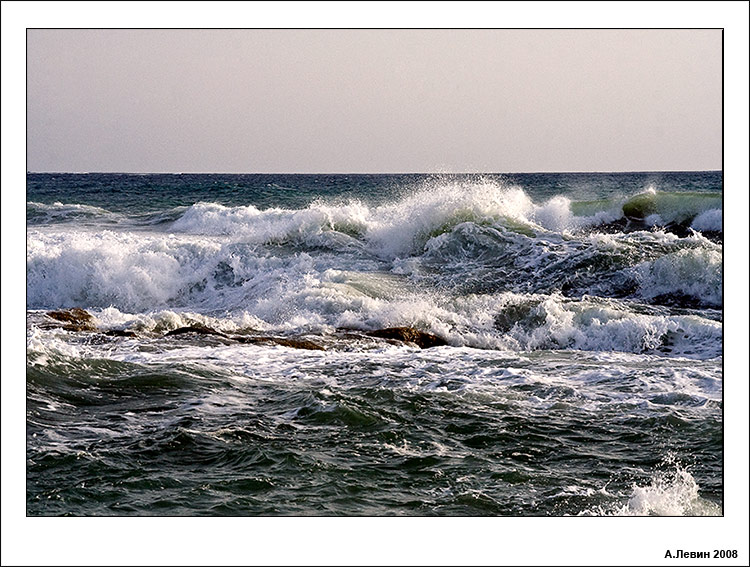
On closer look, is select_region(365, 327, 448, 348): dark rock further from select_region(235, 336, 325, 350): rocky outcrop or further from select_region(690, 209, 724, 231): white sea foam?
select_region(690, 209, 724, 231): white sea foam

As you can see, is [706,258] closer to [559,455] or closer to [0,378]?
[559,455]

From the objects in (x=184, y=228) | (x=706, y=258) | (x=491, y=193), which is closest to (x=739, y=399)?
(x=706, y=258)

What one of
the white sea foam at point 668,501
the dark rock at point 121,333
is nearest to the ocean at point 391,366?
A: the white sea foam at point 668,501

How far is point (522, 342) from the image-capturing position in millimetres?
9969

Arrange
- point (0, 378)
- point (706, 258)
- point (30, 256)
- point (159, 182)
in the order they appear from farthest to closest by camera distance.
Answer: point (159, 182), point (30, 256), point (706, 258), point (0, 378)

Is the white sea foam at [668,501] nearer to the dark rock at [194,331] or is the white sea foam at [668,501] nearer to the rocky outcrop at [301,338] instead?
the rocky outcrop at [301,338]

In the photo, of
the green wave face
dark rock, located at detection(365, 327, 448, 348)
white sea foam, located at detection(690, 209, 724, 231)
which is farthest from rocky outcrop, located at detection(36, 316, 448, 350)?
the green wave face

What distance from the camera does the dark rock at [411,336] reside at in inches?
378

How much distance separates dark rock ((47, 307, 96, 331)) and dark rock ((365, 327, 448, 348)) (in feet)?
11.2

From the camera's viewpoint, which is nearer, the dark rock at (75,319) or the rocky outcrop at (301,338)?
the rocky outcrop at (301,338)

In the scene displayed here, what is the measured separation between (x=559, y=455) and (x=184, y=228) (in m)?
17.9

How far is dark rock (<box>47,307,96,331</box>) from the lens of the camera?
33.0ft

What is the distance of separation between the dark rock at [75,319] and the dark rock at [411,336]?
134 inches

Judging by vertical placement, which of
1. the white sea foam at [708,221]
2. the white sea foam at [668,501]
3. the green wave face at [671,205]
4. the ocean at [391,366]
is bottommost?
the white sea foam at [668,501]
